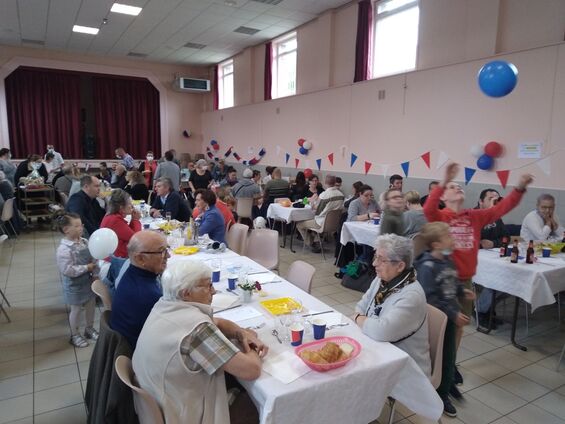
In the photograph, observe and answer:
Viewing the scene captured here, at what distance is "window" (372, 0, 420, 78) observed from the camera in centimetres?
615

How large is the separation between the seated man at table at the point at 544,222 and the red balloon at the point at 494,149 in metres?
1.06

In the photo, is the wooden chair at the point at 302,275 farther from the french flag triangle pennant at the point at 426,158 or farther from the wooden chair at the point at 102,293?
the french flag triangle pennant at the point at 426,158

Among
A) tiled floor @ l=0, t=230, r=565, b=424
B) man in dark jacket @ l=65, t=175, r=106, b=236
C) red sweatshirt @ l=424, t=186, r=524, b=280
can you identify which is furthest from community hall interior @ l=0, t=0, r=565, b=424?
man in dark jacket @ l=65, t=175, r=106, b=236

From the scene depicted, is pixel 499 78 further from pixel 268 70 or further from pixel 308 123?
pixel 268 70

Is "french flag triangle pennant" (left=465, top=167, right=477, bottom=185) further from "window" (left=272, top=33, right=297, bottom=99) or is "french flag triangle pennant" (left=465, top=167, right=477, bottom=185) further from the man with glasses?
"window" (left=272, top=33, right=297, bottom=99)

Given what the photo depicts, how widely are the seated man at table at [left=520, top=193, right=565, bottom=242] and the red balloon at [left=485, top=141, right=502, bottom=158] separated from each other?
3.48ft

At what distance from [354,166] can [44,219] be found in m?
6.66

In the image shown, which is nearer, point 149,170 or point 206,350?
point 206,350

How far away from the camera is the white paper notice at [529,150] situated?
4637mm

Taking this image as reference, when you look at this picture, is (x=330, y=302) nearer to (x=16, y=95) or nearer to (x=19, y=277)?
(x=19, y=277)

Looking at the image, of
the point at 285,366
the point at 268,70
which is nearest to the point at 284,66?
the point at 268,70

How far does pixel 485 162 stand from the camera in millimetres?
5105

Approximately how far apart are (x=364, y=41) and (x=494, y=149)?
10.1 feet

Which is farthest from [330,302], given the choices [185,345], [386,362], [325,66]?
[325,66]
